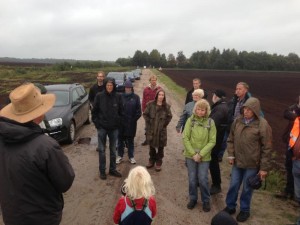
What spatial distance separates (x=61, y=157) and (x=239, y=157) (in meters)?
3.13

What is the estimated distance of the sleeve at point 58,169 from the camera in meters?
2.56

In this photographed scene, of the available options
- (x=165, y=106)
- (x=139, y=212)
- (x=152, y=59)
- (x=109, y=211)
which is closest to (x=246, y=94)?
(x=165, y=106)

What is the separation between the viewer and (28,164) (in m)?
2.52

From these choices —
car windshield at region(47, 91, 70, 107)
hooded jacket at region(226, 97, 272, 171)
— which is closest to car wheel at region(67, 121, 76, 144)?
car windshield at region(47, 91, 70, 107)

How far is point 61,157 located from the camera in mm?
2643

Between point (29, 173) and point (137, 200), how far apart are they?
118 centimetres

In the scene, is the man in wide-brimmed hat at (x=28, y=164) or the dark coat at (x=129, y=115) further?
the dark coat at (x=129, y=115)

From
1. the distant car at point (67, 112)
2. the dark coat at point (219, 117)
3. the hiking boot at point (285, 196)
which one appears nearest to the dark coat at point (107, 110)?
the distant car at point (67, 112)

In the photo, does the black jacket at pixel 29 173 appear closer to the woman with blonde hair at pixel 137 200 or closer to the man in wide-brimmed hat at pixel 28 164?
the man in wide-brimmed hat at pixel 28 164

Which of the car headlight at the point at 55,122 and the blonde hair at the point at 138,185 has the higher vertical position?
the blonde hair at the point at 138,185

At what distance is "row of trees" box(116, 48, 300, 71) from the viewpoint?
105m

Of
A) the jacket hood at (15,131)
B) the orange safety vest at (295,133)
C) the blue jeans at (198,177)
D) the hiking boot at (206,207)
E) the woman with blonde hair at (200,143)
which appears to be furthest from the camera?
the hiking boot at (206,207)

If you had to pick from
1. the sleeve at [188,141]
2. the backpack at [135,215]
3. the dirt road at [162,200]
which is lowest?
the dirt road at [162,200]

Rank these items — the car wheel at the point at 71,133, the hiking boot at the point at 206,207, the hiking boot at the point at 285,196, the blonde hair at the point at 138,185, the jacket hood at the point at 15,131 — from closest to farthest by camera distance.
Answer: the jacket hood at the point at 15,131 → the blonde hair at the point at 138,185 → the hiking boot at the point at 206,207 → the hiking boot at the point at 285,196 → the car wheel at the point at 71,133
